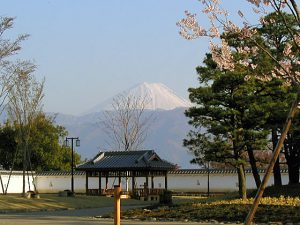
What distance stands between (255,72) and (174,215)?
12223 millimetres

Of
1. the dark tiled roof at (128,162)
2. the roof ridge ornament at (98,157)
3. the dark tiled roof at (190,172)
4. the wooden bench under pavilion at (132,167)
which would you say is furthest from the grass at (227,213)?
the dark tiled roof at (190,172)

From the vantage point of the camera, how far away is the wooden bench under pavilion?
38.7 meters

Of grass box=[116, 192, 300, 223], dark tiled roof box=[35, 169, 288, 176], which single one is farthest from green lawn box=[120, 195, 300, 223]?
dark tiled roof box=[35, 169, 288, 176]

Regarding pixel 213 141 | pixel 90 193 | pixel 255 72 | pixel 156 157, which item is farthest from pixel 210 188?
pixel 255 72

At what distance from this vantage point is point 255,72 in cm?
700

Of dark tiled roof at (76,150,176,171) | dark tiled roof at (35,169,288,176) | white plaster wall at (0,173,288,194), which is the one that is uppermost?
dark tiled roof at (76,150,176,171)

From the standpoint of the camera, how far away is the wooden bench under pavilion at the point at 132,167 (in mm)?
38656

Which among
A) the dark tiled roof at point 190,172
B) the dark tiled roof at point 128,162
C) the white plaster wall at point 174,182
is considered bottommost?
the white plaster wall at point 174,182

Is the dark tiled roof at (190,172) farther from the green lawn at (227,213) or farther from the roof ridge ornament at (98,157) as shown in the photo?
the green lawn at (227,213)

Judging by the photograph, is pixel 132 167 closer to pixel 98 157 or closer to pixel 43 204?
pixel 98 157

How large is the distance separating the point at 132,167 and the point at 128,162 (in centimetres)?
94

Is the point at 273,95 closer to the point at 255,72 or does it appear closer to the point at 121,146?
the point at 255,72

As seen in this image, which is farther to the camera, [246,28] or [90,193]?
[90,193]

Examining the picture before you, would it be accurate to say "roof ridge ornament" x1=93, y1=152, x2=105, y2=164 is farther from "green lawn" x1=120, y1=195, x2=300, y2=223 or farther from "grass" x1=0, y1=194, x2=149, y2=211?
"green lawn" x1=120, y1=195, x2=300, y2=223
